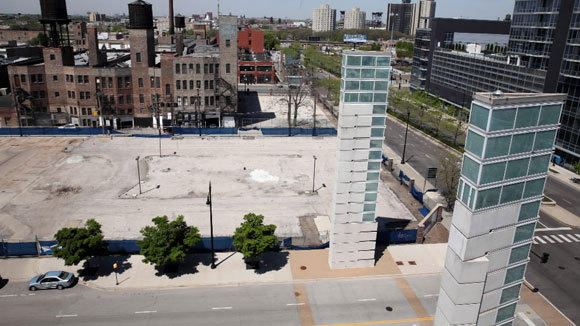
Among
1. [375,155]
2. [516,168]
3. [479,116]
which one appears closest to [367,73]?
[375,155]

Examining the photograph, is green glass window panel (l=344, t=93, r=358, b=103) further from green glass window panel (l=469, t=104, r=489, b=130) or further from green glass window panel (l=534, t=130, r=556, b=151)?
green glass window panel (l=534, t=130, r=556, b=151)

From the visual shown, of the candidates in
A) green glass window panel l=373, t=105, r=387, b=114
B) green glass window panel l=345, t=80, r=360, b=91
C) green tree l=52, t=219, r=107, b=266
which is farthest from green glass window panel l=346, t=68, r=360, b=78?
green tree l=52, t=219, r=107, b=266

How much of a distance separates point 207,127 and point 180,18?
91648 millimetres

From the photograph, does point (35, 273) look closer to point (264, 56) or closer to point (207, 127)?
point (207, 127)

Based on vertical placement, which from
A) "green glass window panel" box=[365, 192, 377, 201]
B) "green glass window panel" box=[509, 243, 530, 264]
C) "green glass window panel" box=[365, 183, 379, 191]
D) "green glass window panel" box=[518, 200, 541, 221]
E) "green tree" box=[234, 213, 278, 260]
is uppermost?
"green glass window panel" box=[518, 200, 541, 221]

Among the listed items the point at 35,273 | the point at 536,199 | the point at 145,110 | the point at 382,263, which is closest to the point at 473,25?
the point at 145,110

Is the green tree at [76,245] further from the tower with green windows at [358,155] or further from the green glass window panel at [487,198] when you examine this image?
the green glass window panel at [487,198]

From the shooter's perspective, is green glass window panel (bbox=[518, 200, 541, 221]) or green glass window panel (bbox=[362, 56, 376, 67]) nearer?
green glass window panel (bbox=[518, 200, 541, 221])

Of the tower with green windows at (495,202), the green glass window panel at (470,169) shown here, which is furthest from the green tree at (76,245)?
the green glass window panel at (470,169)

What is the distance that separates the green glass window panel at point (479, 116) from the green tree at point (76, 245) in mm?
30743

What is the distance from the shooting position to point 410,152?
250 feet

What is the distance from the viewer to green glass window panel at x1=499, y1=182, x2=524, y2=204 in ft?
64.6

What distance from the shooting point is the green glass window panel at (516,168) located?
1934 centimetres

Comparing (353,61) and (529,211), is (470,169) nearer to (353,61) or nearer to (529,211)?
(529,211)
